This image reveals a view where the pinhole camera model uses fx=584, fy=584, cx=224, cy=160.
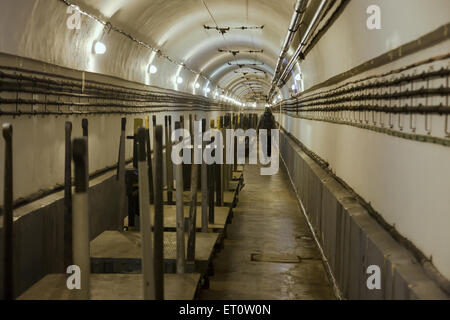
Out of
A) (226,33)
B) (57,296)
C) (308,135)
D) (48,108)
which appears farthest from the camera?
(226,33)

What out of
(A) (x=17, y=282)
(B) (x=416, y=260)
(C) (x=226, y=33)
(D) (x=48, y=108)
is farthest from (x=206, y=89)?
(B) (x=416, y=260)

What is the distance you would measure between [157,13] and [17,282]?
753 centimetres

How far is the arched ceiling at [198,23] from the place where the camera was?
1065 centimetres

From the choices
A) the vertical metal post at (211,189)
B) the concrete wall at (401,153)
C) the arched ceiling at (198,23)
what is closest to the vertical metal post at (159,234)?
the concrete wall at (401,153)

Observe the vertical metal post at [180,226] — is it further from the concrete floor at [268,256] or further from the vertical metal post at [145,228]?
the vertical metal post at [145,228]

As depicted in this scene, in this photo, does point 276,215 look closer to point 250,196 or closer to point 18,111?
point 250,196

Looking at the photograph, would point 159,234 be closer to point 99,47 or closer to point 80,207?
point 80,207

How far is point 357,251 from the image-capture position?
205 inches

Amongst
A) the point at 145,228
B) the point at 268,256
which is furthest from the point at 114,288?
the point at 268,256

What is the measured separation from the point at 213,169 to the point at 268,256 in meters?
1.83

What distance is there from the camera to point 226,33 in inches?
706

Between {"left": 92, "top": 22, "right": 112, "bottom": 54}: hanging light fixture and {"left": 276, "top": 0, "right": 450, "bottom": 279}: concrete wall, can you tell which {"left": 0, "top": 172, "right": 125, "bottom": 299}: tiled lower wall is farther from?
{"left": 276, "top": 0, "right": 450, "bottom": 279}: concrete wall

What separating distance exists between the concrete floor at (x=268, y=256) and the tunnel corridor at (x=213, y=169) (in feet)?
0.14

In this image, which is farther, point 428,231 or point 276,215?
point 276,215
